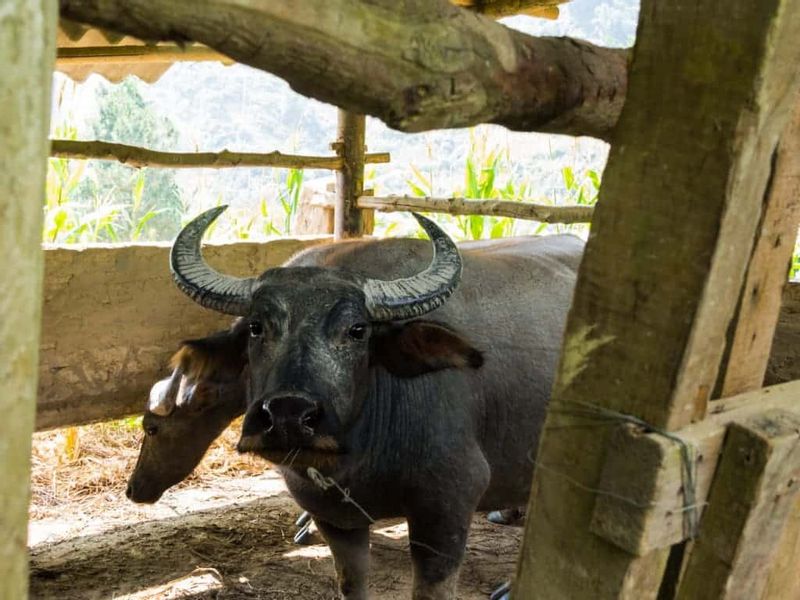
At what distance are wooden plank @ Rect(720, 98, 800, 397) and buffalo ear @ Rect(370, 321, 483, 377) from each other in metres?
1.71

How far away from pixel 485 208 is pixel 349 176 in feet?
3.11

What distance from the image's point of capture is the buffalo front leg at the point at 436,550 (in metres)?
3.63

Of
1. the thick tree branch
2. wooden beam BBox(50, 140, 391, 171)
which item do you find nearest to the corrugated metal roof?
wooden beam BBox(50, 140, 391, 171)

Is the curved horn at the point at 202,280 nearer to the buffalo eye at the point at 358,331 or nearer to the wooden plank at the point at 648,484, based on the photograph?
the buffalo eye at the point at 358,331

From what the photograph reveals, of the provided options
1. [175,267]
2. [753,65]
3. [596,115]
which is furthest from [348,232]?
[753,65]

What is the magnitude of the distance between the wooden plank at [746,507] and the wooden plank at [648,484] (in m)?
0.04

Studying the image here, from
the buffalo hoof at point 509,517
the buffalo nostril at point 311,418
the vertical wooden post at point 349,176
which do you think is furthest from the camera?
the vertical wooden post at point 349,176

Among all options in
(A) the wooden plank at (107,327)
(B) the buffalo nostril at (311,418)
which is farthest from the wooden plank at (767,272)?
(A) the wooden plank at (107,327)

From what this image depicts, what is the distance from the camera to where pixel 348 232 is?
6016mm

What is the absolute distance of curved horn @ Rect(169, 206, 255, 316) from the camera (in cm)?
365

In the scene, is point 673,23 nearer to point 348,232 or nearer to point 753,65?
point 753,65

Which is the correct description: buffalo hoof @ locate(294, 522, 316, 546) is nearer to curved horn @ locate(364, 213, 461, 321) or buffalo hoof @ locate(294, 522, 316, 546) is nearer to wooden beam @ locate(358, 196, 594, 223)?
curved horn @ locate(364, 213, 461, 321)

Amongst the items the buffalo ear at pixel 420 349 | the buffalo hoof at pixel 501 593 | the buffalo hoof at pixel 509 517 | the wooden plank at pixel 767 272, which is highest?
the wooden plank at pixel 767 272

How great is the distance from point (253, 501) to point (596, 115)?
14.1 feet
